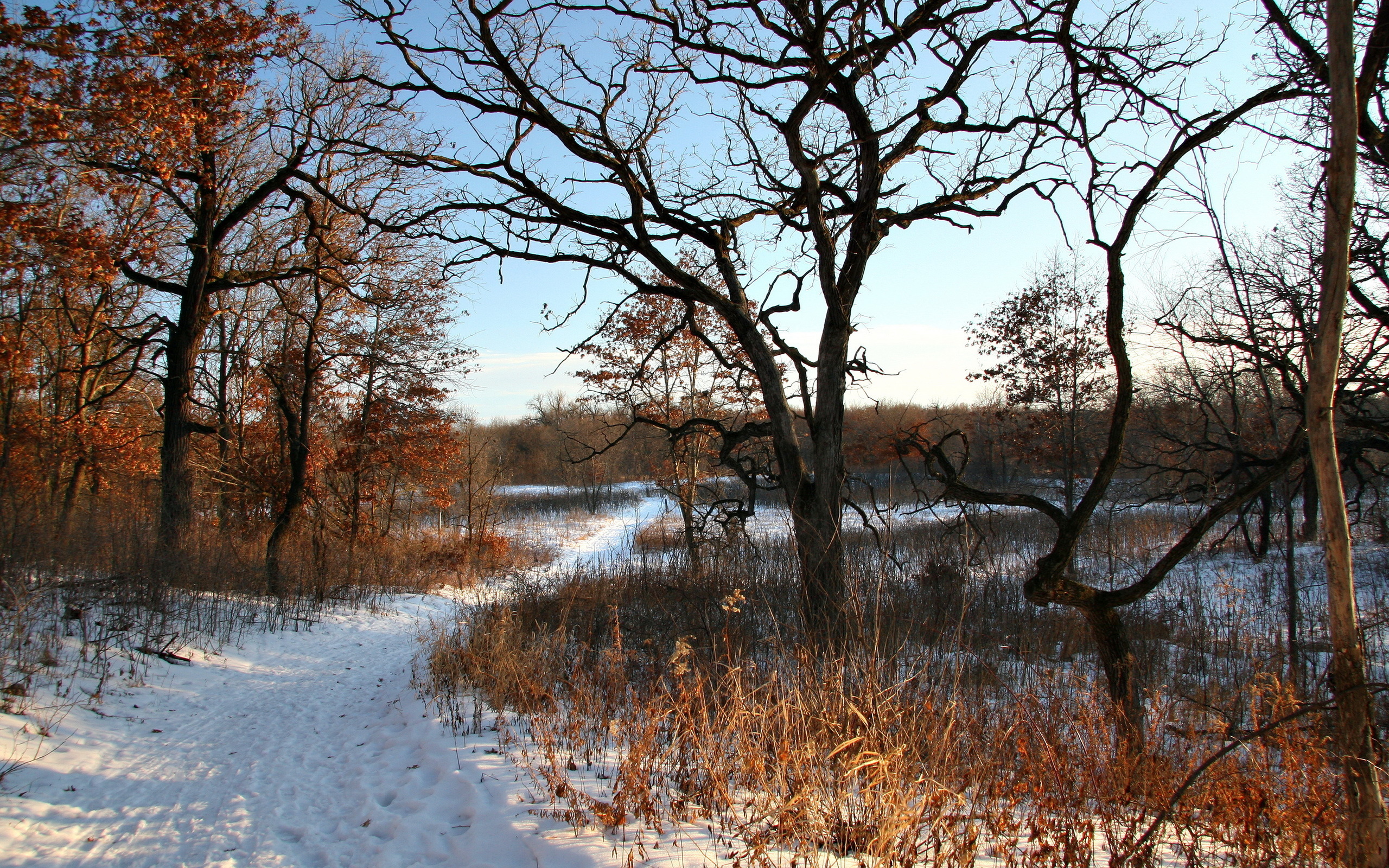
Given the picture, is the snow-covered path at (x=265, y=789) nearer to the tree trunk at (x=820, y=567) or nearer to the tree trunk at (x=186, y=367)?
the tree trunk at (x=820, y=567)

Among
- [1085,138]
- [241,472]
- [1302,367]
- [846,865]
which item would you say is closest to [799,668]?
[846,865]

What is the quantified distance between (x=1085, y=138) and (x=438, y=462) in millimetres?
17635

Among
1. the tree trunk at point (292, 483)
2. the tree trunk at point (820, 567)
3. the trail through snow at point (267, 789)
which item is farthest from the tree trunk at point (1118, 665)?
the tree trunk at point (292, 483)

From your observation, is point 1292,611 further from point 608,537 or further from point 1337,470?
point 608,537

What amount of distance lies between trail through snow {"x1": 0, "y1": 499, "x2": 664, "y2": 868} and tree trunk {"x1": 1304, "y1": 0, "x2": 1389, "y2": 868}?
2871 mm

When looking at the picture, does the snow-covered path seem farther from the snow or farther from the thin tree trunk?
the thin tree trunk

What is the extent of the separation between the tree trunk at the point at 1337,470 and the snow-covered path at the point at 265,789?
9.77 feet

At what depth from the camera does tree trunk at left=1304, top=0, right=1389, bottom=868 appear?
2.40 metres

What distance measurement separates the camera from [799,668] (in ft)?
15.9

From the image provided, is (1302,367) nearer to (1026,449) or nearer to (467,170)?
(467,170)

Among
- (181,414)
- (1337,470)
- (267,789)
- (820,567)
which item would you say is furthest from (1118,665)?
(181,414)

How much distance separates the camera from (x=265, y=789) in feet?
15.5

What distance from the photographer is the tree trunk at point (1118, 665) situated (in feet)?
16.9

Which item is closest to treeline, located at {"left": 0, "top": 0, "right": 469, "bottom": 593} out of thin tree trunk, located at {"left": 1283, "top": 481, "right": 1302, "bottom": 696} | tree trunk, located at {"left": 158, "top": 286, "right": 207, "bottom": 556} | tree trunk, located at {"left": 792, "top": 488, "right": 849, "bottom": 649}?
tree trunk, located at {"left": 158, "top": 286, "right": 207, "bottom": 556}
